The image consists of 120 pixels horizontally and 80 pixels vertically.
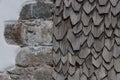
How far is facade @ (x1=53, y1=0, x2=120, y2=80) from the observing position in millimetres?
2578

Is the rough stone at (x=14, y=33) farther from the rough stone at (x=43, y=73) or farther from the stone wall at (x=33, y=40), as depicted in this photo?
the rough stone at (x=43, y=73)

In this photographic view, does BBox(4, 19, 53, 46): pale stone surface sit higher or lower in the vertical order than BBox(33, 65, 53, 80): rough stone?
higher

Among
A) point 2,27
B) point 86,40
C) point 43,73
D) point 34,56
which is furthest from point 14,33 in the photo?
point 86,40

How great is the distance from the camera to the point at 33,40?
267 cm

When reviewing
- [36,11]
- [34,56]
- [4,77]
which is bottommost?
[4,77]

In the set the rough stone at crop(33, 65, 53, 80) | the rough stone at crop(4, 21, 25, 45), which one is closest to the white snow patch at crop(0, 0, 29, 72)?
the rough stone at crop(4, 21, 25, 45)

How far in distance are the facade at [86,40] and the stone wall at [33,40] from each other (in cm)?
5

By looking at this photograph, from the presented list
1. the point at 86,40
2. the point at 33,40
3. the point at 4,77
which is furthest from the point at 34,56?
the point at 86,40

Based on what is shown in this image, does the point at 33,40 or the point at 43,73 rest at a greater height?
the point at 33,40

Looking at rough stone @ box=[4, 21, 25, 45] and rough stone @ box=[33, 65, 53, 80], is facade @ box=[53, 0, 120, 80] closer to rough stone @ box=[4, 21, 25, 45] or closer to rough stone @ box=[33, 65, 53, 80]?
rough stone @ box=[33, 65, 53, 80]

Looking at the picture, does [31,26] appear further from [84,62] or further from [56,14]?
[84,62]

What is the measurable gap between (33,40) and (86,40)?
0.33m

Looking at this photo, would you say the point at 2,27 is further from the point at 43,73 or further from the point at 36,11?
the point at 43,73

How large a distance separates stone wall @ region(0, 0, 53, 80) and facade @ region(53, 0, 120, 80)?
51mm
